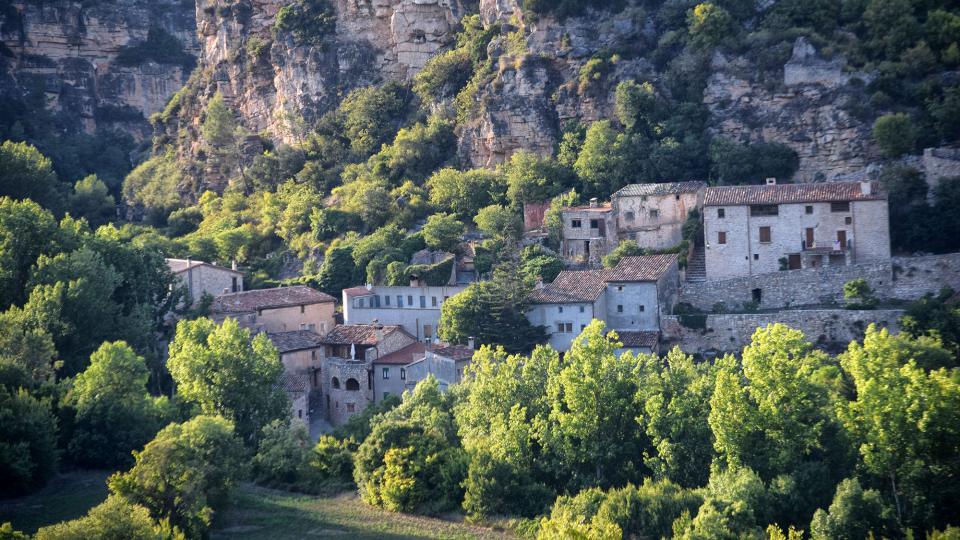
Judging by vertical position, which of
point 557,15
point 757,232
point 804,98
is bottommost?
point 757,232

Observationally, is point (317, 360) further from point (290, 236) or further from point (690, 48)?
point (690, 48)

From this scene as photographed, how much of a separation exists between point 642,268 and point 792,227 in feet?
19.5

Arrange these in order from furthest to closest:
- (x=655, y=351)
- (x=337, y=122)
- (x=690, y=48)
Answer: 1. (x=337, y=122)
2. (x=690, y=48)
3. (x=655, y=351)

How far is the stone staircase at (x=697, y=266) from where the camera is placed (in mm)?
52062

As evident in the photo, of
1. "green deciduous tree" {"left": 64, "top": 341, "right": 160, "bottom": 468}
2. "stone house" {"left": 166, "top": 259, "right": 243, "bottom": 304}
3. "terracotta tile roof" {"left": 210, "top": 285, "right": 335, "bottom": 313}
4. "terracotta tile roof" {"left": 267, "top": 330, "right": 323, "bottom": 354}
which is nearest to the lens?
"green deciduous tree" {"left": 64, "top": 341, "right": 160, "bottom": 468}

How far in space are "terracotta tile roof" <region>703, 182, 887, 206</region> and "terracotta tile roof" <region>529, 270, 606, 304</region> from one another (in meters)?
5.30

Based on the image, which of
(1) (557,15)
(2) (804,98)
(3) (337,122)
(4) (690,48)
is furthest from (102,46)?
(2) (804,98)

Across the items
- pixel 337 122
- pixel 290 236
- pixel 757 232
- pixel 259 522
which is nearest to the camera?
pixel 259 522

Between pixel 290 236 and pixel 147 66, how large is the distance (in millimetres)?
35269

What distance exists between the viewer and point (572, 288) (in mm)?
50500

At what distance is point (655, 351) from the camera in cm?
4788

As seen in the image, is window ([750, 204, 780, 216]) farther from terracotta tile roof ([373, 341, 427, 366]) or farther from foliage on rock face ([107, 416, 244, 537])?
foliage on rock face ([107, 416, 244, 537])

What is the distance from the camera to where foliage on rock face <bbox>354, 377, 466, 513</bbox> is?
41.2 meters

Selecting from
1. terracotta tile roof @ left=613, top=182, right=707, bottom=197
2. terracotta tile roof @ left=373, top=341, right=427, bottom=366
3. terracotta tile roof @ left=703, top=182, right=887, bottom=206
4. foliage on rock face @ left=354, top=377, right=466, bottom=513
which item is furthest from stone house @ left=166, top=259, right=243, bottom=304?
terracotta tile roof @ left=703, top=182, right=887, bottom=206
